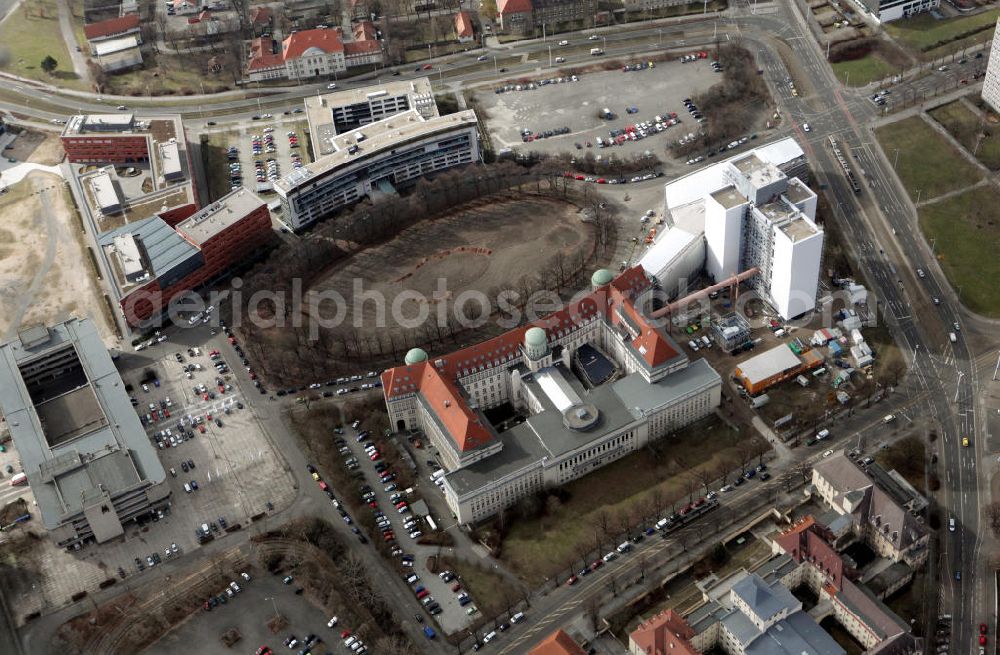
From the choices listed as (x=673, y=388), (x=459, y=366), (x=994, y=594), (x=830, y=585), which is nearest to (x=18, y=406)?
(x=459, y=366)

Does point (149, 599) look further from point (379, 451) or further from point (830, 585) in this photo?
point (830, 585)

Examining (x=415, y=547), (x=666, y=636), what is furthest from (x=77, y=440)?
(x=666, y=636)

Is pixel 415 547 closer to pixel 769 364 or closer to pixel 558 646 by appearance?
pixel 558 646

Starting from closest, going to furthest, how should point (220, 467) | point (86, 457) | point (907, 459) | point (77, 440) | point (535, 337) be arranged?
point (907, 459) → point (86, 457) → point (77, 440) → point (535, 337) → point (220, 467)

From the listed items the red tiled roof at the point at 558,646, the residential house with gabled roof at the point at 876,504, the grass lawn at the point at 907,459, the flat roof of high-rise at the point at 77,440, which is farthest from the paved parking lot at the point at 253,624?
the grass lawn at the point at 907,459

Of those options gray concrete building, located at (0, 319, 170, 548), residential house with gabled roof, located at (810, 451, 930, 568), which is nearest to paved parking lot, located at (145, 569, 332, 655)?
gray concrete building, located at (0, 319, 170, 548)

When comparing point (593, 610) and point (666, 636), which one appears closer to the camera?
point (666, 636)

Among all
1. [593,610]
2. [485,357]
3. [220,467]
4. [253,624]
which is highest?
[485,357]
